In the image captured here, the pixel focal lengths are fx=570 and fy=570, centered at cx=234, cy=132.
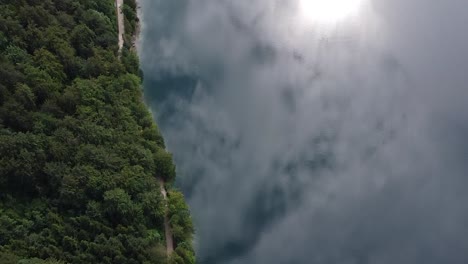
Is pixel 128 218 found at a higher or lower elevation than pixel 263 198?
lower

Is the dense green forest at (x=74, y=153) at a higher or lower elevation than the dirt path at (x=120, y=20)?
lower

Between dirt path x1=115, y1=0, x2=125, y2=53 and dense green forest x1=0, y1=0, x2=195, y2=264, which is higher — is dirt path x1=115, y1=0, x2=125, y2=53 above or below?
above

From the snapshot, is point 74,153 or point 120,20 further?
point 120,20

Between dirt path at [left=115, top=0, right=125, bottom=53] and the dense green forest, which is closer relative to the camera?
the dense green forest

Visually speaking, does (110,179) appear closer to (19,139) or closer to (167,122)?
(19,139)

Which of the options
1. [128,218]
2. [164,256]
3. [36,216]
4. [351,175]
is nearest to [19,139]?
[36,216]

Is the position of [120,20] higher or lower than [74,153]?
higher

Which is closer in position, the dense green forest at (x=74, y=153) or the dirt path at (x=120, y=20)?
the dense green forest at (x=74, y=153)

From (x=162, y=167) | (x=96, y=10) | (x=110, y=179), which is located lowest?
(x=110, y=179)
